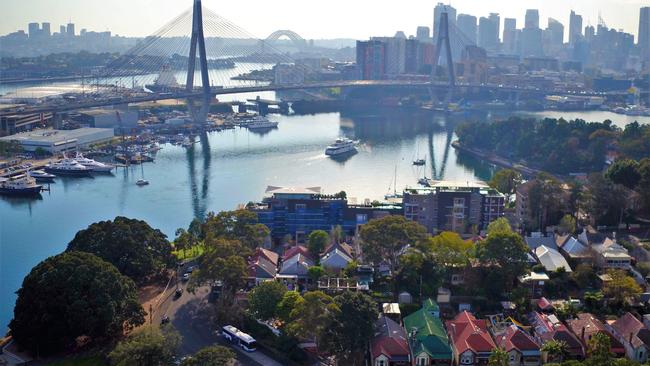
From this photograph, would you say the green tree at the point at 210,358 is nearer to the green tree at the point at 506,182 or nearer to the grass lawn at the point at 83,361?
the grass lawn at the point at 83,361

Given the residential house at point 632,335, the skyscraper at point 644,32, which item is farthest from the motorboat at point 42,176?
the skyscraper at point 644,32

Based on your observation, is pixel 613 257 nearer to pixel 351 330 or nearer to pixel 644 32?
pixel 351 330

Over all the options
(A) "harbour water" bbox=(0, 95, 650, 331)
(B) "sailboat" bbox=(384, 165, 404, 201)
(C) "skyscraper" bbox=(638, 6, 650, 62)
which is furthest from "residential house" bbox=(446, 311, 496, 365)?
(C) "skyscraper" bbox=(638, 6, 650, 62)

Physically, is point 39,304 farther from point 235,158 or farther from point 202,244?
point 235,158

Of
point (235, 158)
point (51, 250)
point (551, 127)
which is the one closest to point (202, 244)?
point (51, 250)

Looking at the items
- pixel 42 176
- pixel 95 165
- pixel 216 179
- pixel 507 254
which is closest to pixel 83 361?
pixel 507 254

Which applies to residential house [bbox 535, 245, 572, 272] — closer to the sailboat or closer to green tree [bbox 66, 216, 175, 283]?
the sailboat
